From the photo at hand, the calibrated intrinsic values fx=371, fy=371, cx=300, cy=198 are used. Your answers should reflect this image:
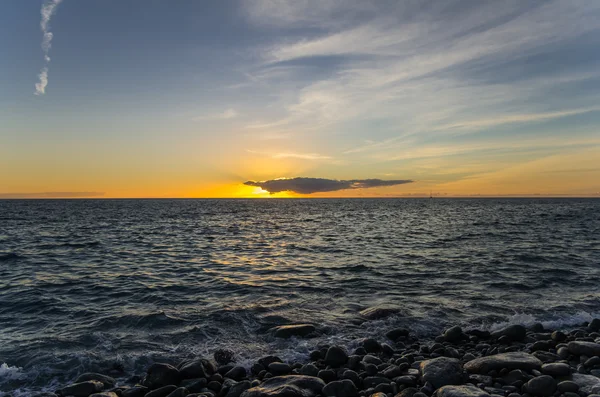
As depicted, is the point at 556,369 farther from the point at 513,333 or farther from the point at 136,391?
the point at 136,391

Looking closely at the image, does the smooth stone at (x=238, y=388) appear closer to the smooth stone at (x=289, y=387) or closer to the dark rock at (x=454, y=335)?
the smooth stone at (x=289, y=387)

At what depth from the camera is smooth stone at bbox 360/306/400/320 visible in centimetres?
1262

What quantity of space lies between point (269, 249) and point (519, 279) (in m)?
18.0

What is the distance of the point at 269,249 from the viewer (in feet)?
99.5

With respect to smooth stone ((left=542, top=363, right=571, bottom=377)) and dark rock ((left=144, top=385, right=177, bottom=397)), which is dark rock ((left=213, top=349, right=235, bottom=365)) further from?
smooth stone ((left=542, top=363, right=571, bottom=377))

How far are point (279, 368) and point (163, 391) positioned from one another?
2.55 meters

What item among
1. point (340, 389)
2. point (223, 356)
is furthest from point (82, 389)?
point (340, 389)

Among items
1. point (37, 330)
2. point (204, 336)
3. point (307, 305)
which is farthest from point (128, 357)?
point (307, 305)

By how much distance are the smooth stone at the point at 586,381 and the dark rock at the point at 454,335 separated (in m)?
3.12

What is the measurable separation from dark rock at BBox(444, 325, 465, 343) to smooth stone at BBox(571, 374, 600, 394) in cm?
312

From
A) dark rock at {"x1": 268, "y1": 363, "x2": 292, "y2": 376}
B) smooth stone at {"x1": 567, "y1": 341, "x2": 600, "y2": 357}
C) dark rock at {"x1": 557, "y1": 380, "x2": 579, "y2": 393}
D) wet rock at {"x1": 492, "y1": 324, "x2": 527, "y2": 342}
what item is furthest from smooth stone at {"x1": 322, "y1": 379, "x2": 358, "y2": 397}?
smooth stone at {"x1": 567, "y1": 341, "x2": 600, "y2": 357}

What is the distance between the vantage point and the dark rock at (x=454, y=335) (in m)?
10.5

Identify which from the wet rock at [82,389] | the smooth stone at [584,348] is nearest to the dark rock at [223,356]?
the wet rock at [82,389]

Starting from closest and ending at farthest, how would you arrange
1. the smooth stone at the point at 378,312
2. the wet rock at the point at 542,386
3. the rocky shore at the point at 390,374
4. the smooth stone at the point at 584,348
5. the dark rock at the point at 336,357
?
the wet rock at the point at 542,386
the rocky shore at the point at 390,374
the smooth stone at the point at 584,348
the dark rock at the point at 336,357
the smooth stone at the point at 378,312
